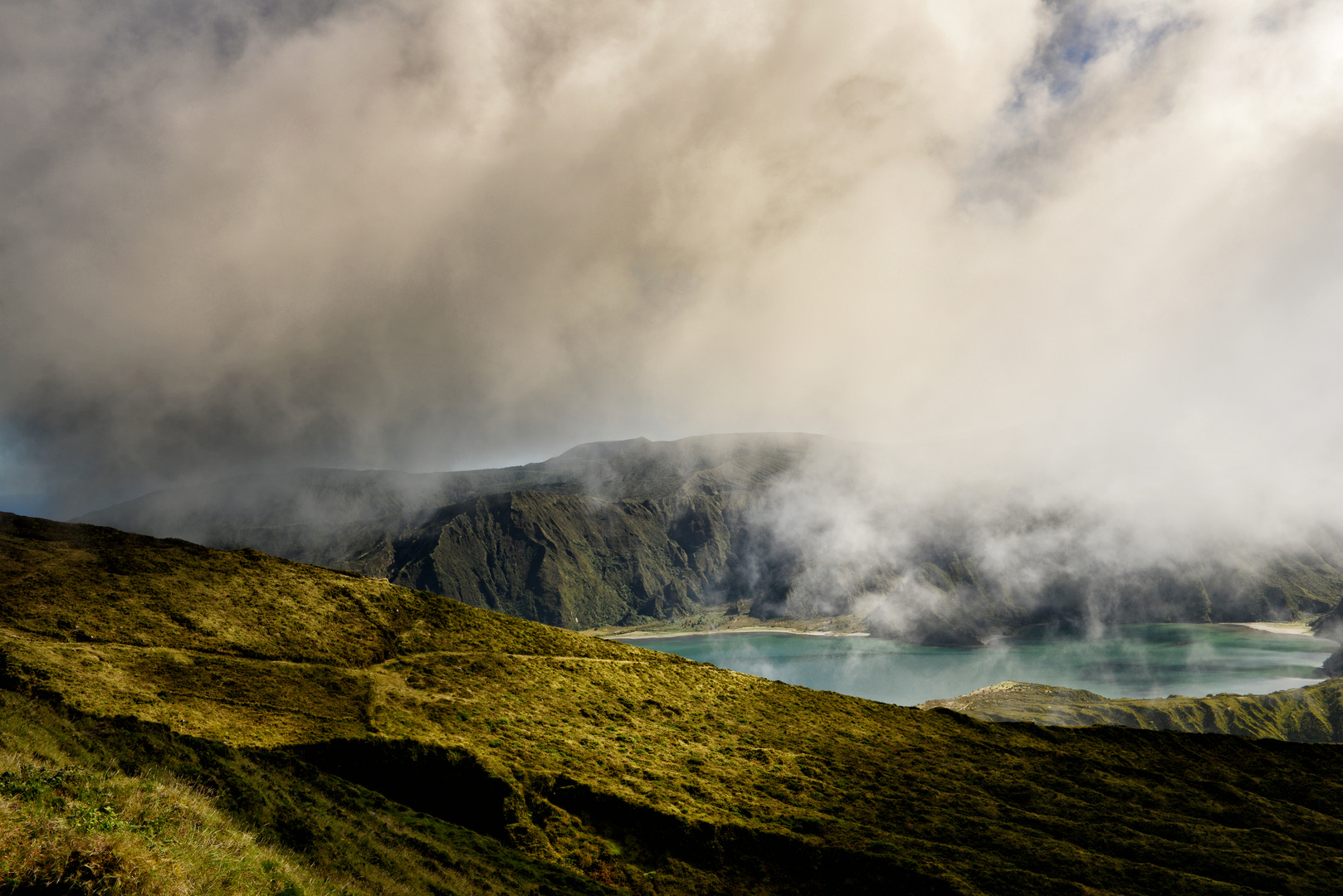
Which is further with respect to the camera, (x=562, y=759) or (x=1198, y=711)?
(x=1198, y=711)

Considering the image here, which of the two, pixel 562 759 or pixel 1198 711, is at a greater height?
pixel 562 759

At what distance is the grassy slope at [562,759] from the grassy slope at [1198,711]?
14064 cm

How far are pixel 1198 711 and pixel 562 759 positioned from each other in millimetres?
230279

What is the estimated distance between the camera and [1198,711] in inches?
6900

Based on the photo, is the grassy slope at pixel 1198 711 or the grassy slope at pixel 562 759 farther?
the grassy slope at pixel 1198 711

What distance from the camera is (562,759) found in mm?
29328

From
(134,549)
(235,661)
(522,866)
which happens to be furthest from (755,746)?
(134,549)

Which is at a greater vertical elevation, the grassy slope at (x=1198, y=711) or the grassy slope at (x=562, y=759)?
the grassy slope at (x=562, y=759)

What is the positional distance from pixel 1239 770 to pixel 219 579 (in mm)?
73854

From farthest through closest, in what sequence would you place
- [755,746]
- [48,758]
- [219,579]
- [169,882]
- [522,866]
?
[219,579] → [755,746] → [522,866] → [48,758] → [169,882]

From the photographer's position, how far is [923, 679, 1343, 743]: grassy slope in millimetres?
166000

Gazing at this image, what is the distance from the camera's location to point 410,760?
84.2 feet

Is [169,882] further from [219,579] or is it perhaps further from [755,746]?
[219,579]

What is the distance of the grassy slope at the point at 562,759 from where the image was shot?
21.5m
